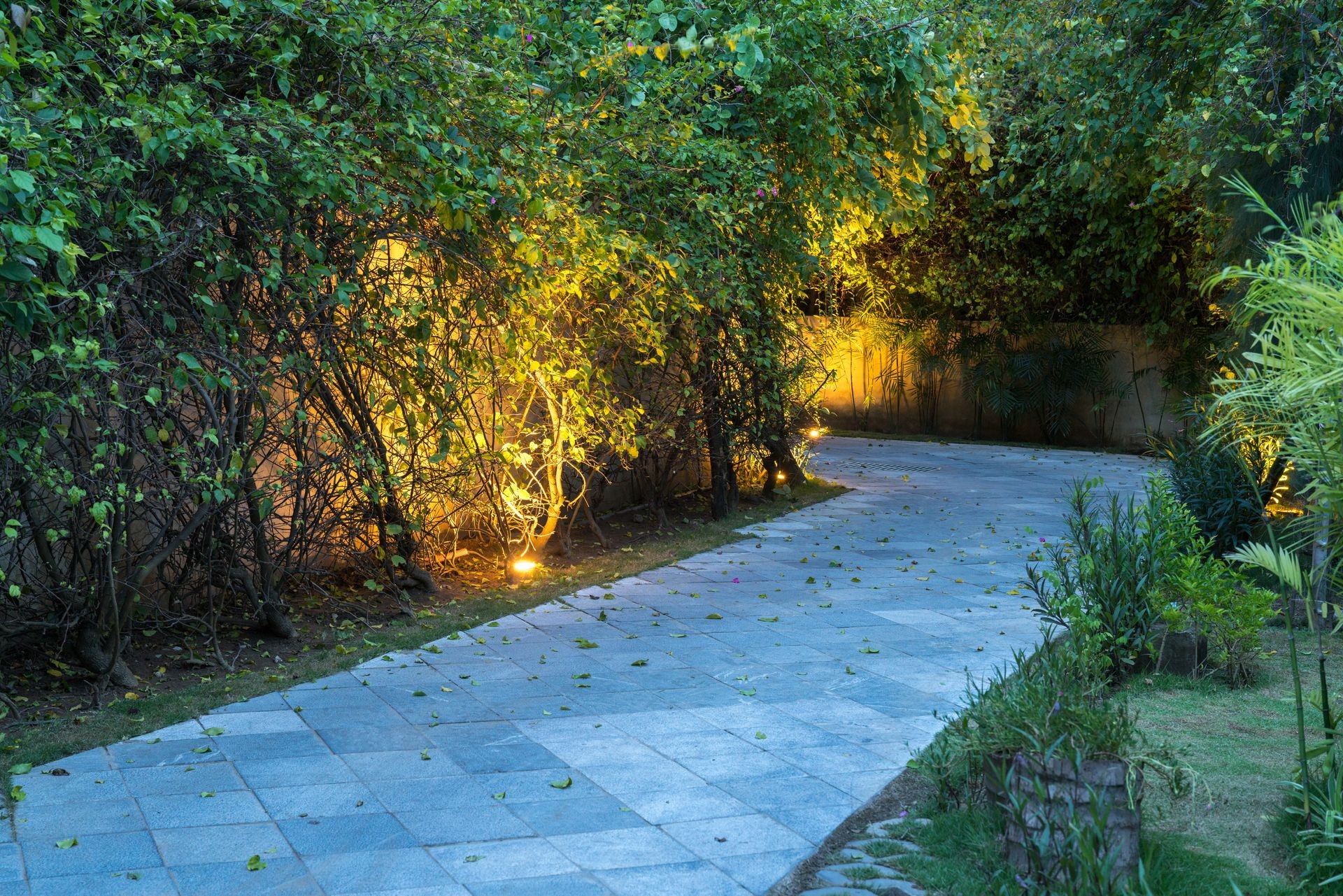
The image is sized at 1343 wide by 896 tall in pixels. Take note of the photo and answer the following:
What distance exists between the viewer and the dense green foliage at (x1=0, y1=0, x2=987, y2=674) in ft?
13.6

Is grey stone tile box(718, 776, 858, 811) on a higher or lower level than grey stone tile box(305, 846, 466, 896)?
lower

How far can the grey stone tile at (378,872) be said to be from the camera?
10.6 feet

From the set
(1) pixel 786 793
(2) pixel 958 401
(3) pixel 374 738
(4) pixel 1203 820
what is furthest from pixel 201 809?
Answer: (2) pixel 958 401

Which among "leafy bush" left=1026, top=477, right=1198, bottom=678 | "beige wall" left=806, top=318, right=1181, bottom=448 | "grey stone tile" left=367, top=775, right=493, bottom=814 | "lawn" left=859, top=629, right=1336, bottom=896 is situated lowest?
"lawn" left=859, top=629, right=1336, bottom=896

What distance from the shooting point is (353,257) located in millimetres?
5758

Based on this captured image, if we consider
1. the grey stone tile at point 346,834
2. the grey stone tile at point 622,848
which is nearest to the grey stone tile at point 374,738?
the grey stone tile at point 346,834

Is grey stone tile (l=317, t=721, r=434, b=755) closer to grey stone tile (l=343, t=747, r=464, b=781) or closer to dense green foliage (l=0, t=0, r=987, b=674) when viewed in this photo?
grey stone tile (l=343, t=747, r=464, b=781)

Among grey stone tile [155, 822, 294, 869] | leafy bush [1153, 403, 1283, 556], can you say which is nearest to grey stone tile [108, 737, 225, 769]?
grey stone tile [155, 822, 294, 869]

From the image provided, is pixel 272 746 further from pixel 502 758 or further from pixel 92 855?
pixel 92 855

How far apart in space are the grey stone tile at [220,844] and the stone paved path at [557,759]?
1 cm

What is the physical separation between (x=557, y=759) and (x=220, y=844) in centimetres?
121

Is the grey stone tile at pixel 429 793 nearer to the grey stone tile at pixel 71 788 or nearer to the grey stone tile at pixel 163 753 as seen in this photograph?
the grey stone tile at pixel 163 753

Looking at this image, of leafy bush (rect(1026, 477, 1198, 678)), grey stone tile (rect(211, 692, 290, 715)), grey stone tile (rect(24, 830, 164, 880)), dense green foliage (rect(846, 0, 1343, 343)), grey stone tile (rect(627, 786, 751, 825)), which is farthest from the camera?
dense green foliage (rect(846, 0, 1343, 343))

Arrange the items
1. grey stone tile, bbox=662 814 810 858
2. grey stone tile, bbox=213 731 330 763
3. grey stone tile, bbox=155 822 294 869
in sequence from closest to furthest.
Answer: grey stone tile, bbox=155 822 294 869 → grey stone tile, bbox=662 814 810 858 → grey stone tile, bbox=213 731 330 763
